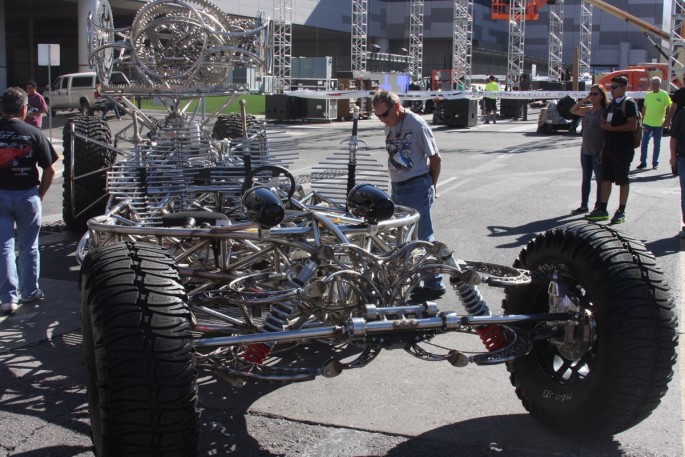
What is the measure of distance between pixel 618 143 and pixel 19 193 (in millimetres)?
7163

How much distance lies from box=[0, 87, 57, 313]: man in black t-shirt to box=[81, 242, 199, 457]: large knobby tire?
3.54 meters

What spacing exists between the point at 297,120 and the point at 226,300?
2716 cm

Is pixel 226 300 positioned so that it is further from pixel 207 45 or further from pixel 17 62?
pixel 17 62

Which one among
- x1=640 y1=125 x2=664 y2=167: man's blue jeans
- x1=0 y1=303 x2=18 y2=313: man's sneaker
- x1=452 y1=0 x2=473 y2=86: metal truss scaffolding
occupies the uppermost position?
x1=452 y1=0 x2=473 y2=86: metal truss scaffolding

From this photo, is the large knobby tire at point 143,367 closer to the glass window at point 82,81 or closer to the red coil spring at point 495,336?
the red coil spring at point 495,336

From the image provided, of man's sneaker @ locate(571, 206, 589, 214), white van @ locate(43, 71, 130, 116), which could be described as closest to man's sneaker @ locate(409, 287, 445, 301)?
man's sneaker @ locate(571, 206, 589, 214)

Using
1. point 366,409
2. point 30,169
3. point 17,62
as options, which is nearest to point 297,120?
point 30,169

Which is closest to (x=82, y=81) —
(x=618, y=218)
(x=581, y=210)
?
(x=581, y=210)

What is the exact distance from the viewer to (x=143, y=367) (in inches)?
130

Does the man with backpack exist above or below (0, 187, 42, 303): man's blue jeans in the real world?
above

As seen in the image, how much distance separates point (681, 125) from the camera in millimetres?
9562

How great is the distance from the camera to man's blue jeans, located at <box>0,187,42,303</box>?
6.72 m

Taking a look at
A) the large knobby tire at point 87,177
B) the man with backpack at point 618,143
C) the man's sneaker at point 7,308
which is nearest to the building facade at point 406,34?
the man with backpack at point 618,143

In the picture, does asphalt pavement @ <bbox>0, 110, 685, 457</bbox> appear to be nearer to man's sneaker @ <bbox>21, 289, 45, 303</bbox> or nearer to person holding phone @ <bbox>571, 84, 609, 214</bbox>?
man's sneaker @ <bbox>21, 289, 45, 303</bbox>
